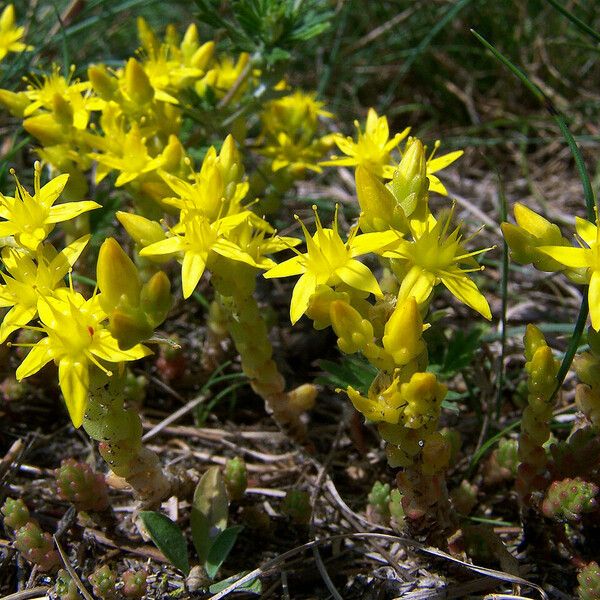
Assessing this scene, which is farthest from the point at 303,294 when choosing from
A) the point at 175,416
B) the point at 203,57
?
the point at 203,57

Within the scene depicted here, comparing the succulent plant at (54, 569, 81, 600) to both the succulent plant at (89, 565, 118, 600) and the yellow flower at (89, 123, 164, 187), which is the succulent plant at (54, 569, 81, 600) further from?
the yellow flower at (89, 123, 164, 187)

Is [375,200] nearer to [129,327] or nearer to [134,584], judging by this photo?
[129,327]

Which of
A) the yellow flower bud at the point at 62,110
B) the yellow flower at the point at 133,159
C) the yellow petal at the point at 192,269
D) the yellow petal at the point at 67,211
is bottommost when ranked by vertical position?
the yellow petal at the point at 192,269

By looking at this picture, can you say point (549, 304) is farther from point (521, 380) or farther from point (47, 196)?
point (47, 196)

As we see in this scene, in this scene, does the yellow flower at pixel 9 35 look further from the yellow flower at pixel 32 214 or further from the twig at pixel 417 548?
the twig at pixel 417 548

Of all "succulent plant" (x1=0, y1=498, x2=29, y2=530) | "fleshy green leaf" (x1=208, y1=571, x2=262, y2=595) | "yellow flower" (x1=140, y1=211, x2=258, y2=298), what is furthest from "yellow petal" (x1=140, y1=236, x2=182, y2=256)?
"fleshy green leaf" (x1=208, y1=571, x2=262, y2=595)

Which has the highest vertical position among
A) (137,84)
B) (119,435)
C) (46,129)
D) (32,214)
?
(137,84)

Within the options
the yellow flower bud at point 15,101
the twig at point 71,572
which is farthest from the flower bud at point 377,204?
the yellow flower bud at point 15,101
